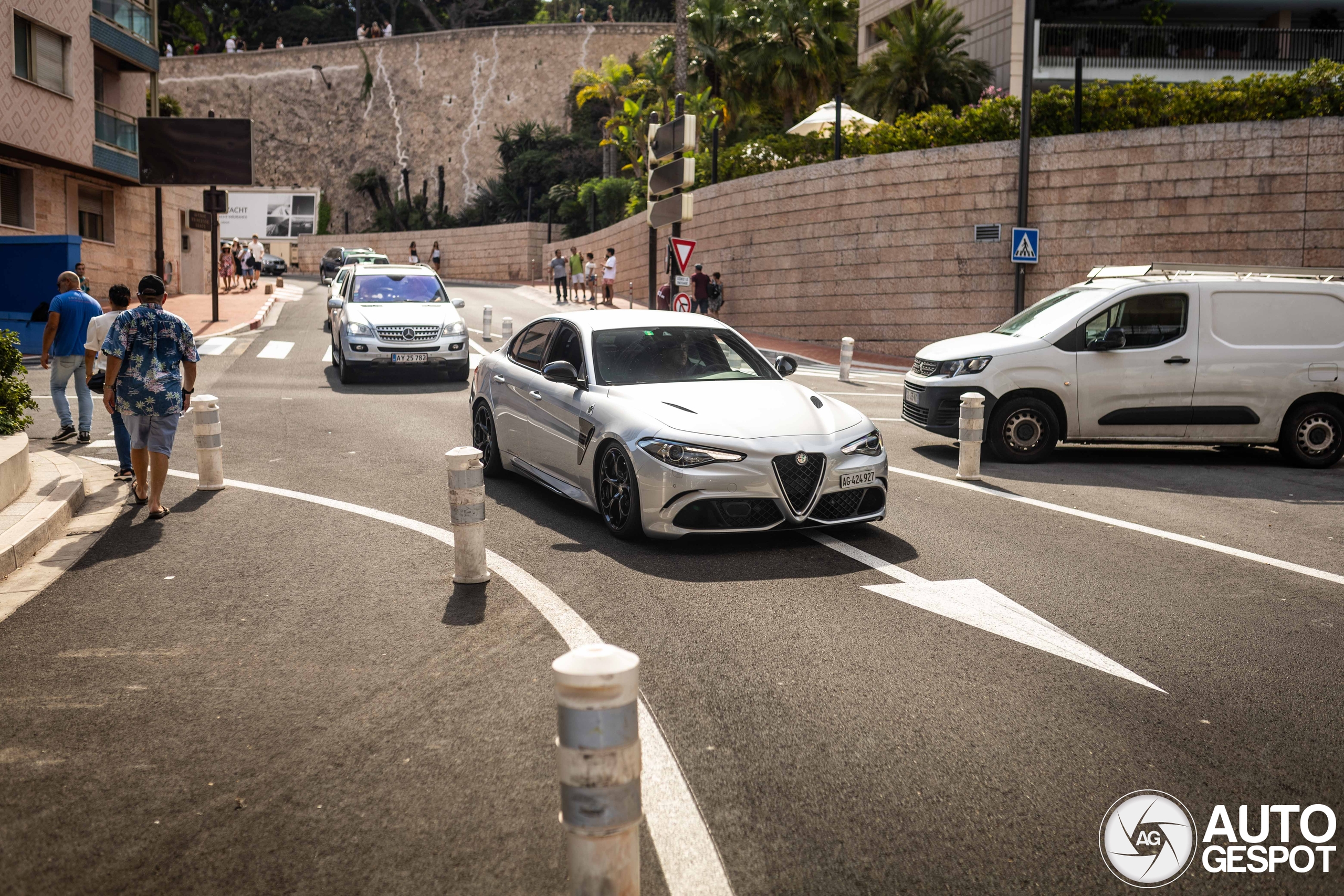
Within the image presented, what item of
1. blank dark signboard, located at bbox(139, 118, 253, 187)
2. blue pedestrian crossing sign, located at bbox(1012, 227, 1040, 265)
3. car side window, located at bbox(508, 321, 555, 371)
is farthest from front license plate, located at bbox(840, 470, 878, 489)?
blank dark signboard, located at bbox(139, 118, 253, 187)

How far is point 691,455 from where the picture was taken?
7.41 metres

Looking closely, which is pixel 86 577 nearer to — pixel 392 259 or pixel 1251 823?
pixel 1251 823

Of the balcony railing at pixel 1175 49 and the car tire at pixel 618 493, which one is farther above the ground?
the balcony railing at pixel 1175 49

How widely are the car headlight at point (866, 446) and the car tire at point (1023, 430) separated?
4175 mm

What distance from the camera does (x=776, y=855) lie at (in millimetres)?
3502

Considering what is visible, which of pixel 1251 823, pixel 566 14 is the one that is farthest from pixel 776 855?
pixel 566 14

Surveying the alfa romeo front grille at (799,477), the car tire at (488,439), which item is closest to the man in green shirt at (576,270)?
the car tire at (488,439)

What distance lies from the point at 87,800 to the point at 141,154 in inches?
1234

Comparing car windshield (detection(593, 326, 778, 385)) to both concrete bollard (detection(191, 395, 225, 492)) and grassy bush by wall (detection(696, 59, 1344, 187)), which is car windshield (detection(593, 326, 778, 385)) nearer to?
concrete bollard (detection(191, 395, 225, 492))

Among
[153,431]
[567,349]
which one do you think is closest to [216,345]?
[153,431]

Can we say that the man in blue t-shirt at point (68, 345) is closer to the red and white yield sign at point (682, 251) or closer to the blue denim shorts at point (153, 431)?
the blue denim shorts at point (153, 431)

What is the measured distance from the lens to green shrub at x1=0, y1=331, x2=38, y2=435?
1005 centimetres

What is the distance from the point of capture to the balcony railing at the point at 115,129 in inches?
1310

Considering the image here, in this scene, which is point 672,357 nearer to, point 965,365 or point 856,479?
point 856,479
